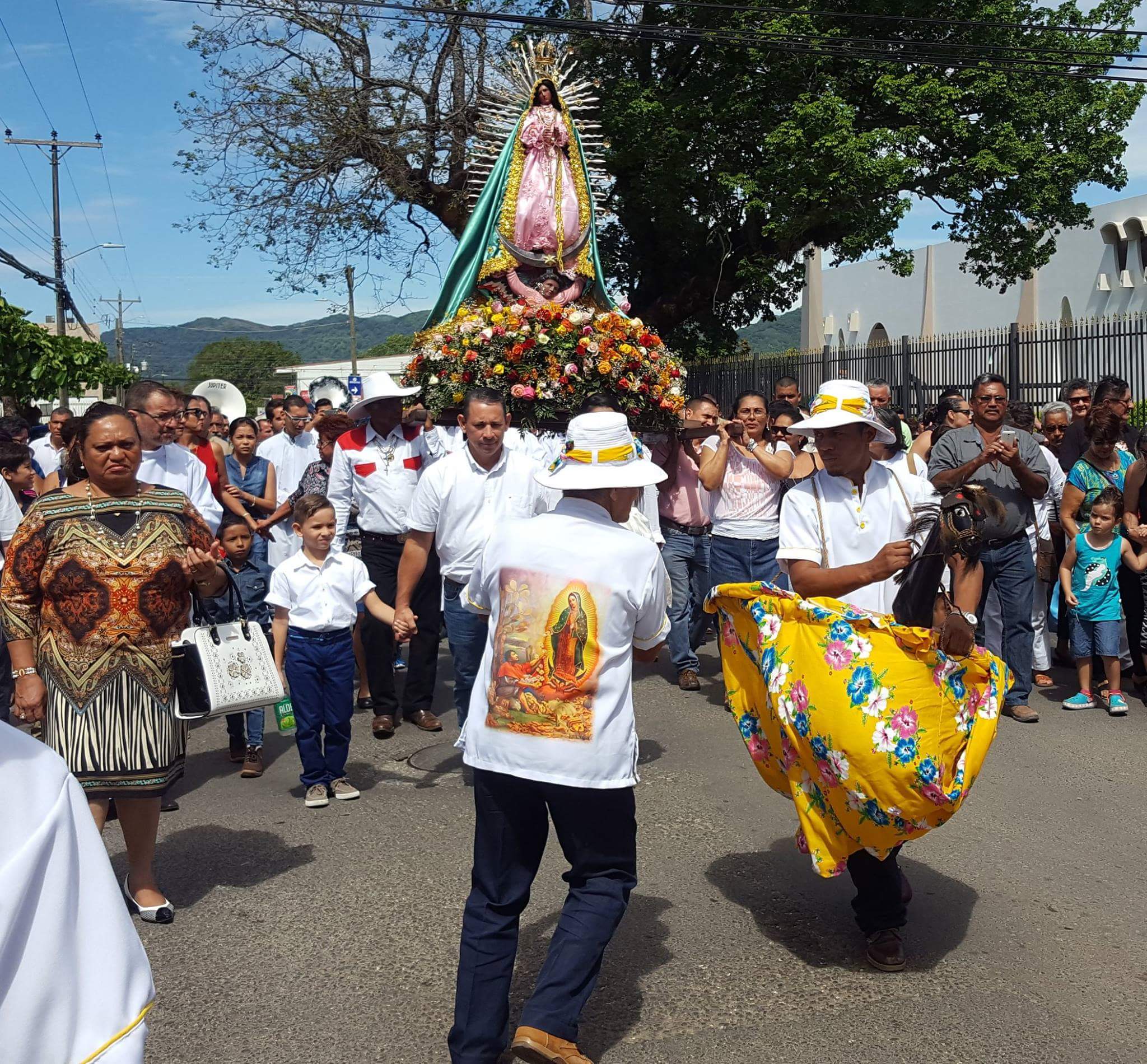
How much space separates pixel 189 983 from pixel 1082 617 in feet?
20.6

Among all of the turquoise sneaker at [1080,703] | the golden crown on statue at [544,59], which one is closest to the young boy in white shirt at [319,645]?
the turquoise sneaker at [1080,703]

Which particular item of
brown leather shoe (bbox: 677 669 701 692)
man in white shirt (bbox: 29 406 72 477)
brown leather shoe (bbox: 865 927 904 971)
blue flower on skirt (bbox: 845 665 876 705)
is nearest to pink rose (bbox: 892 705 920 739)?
blue flower on skirt (bbox: 845 665 876 705)

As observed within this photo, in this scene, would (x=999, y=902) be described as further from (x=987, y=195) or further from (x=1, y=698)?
(x=987, y=195)

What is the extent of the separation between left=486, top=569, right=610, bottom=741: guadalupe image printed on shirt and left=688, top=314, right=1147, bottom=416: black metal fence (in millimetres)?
14301

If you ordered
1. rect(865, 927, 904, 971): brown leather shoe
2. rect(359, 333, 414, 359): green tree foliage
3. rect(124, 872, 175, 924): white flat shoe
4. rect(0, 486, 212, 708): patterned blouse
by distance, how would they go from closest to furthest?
rect(865, 927, 904, 971): brown leather shoe
rect(0, 486, 212, 708): patterned blouse
rect(124, 872, 175, 924): white flat shoe
rect(359, 333, 414, 359): green tree foliage

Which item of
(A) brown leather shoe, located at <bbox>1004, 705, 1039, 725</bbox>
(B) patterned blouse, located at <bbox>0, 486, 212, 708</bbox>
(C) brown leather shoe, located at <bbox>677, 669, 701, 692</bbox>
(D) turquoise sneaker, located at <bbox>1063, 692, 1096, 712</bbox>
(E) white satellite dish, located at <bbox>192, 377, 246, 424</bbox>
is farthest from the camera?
(E) white satellite dish, located at <bbox>192, 377, 246, 424</bbox>

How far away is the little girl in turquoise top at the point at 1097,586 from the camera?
27.0 feet

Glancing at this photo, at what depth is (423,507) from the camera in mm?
Result: 6441

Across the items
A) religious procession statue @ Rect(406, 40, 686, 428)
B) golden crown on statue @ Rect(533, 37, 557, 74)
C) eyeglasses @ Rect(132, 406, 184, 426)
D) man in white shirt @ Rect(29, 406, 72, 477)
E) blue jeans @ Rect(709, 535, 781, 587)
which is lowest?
blue jeans @ Rect(709, 535, 781, 587)

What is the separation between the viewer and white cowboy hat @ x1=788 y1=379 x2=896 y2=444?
4285mm

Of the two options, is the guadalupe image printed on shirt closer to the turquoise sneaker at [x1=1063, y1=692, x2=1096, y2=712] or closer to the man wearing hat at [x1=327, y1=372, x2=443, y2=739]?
the man wearing hat at [x1=327, y1=372, x2=443, y2=739]

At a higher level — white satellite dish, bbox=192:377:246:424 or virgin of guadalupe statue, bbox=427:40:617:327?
virgin of guadalupe statue, bbox=427:40:617:327

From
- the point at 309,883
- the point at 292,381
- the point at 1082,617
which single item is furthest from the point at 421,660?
the point at 292,381

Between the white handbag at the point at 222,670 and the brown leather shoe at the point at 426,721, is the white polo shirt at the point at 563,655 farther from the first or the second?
the brown leather shoe at the point at 426,721
